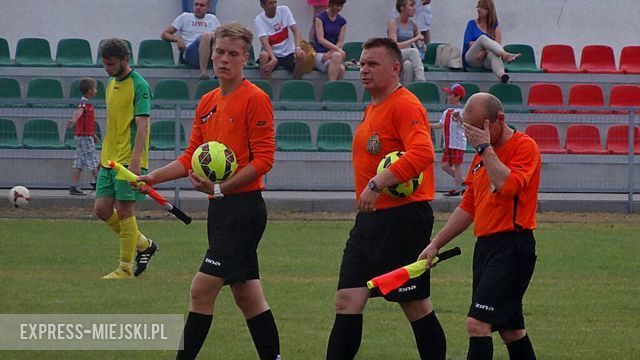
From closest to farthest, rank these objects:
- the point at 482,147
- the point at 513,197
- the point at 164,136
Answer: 1. the point at 482,147
2. the point at 513,197
3. the point at 164,136

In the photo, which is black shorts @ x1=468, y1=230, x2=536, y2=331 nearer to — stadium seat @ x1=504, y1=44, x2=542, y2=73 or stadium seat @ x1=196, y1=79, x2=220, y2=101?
stadium seat @ x1=196, y1=79, x2=220, y2=101

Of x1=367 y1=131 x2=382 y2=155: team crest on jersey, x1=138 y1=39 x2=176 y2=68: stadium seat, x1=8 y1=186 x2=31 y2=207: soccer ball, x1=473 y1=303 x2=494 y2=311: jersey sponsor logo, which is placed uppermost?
x1=367 y1=131 x2=382 y2=155: team crest on jersey

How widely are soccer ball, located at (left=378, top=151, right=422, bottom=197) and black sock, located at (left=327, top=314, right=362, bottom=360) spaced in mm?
782

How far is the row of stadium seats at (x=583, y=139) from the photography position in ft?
64.2

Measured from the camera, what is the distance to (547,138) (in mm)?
19812

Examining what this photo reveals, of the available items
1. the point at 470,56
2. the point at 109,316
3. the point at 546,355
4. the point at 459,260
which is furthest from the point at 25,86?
the point at 546,355

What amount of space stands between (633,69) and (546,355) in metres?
16.4

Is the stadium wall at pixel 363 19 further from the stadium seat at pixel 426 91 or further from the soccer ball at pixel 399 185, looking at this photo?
the soccer ball at pixel 399 185

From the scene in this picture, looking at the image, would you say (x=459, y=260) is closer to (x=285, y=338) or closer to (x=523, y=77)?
(x=285, y=338)

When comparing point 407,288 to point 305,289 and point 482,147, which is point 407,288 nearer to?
point 482,147

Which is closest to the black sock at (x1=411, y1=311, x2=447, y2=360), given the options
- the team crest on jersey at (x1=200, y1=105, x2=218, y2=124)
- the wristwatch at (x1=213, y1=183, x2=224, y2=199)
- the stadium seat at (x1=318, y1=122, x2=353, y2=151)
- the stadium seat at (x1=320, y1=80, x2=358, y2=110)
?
the wristwatch at (x1=213, y1=183, x2=224, y2=199)

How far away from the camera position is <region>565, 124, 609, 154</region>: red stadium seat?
64.9 ft

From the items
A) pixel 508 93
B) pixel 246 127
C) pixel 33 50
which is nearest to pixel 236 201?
pixel 246 127

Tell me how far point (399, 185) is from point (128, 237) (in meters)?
5.17
